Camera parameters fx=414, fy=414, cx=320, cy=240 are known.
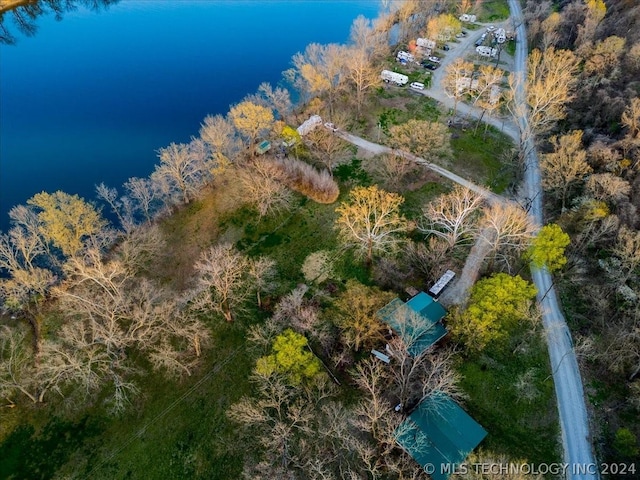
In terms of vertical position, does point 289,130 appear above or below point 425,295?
above

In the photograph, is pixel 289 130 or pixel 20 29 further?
pixel 20 29

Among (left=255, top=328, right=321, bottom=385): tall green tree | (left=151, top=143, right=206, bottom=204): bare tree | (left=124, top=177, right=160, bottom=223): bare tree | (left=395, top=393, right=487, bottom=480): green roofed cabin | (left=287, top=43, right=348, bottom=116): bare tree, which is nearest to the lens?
(left=395, top=393, right=487, bottom=480): green roofed cabin

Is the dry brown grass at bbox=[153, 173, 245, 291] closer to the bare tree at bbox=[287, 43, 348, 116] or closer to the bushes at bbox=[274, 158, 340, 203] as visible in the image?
the bushes at bbox=[274, 158, 340, 203]

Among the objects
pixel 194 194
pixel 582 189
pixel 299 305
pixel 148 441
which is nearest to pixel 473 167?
pixel 582 189

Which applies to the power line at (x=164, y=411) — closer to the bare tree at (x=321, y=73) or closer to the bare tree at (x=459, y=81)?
the bare tree at (x=321, y=73)

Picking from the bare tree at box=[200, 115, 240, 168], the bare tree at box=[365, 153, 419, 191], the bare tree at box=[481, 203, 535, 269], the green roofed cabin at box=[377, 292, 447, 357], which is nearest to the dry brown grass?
the bare tree at box=[200, 115, 240, 168]

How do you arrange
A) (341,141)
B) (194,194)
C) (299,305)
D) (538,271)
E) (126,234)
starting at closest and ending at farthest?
(299,305), (538,271), (126,234), (194,194), (341,141)

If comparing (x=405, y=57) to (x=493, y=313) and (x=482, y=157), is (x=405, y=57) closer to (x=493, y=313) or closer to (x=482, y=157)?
(x=482, y=157)

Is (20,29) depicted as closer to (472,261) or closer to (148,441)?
(148,441)
